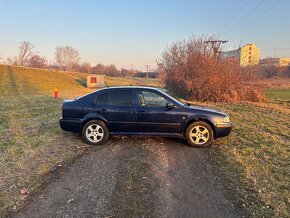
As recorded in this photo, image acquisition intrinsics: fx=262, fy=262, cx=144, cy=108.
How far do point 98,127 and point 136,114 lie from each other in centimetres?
108

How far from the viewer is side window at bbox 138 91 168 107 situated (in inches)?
277

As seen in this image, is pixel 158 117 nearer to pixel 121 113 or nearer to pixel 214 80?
pixel 121 113

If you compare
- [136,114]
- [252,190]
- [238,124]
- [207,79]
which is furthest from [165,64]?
[252,190]

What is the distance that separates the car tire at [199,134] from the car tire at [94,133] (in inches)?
86.6

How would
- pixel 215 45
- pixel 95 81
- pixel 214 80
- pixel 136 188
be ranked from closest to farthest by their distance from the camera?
pixel 136 188 < pixel 214 80 < pixel 215 45 < pixel 95 81

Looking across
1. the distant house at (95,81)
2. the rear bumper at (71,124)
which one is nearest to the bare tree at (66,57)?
the distant house at (95,81)

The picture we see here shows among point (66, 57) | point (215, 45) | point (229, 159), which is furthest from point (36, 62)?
point (229, 159)

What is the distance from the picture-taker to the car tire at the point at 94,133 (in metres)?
7.02

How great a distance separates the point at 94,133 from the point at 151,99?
5.87 ft

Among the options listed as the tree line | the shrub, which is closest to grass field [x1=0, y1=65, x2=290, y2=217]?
the shrub

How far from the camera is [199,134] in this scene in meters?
7.02

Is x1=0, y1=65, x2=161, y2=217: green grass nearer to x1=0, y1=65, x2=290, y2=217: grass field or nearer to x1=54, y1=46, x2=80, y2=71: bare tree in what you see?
x1=0, y1=65, x2=290, y2=217: grass field

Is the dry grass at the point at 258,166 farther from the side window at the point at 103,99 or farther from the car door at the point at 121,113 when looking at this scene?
the side window at the point at 103,99

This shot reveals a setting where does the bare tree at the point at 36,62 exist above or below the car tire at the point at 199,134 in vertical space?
above
